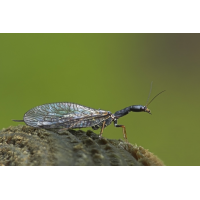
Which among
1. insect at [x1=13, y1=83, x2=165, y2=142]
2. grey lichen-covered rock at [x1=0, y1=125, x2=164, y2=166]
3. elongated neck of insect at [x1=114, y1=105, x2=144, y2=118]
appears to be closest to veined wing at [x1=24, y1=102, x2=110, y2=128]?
insect at [x1=13, y1=83, x2=165, y2=142]

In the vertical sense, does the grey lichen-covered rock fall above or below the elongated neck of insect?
below

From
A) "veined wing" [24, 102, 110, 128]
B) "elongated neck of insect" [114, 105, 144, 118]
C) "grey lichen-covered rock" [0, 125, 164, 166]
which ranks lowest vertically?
"grey lichen-covered rock" [0, 125, 164, 166]

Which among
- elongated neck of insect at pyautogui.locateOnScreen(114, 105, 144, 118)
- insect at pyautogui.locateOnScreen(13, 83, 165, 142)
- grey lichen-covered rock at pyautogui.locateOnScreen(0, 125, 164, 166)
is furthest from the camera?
elongated neck of insect at pyautogui.locateOnScreen(114, 105, 144, 118)

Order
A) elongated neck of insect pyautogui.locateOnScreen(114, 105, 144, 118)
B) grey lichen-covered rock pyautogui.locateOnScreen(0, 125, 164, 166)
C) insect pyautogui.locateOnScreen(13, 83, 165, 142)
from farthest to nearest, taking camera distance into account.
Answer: elongated neck of insect pyautogui.locateOnScreen(114, 105, 144, 118) → insect pyautogui.locateOnScreen(13, 83, 165, 142) → grey lichen-covered rock pyautogui.locateOnScreen(0, 125, 164, 166)

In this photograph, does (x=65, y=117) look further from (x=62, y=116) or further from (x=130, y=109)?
(x=130, y=109)

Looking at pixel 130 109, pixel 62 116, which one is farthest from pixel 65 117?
pixel 130 109

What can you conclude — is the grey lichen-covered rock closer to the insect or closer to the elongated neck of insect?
the insect

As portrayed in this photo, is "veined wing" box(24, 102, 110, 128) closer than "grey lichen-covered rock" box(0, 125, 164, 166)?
No

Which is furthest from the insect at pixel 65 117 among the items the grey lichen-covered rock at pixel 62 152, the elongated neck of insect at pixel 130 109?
the grey lichen-covered rock at pixel 62 152

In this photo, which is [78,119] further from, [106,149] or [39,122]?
[106,149]
